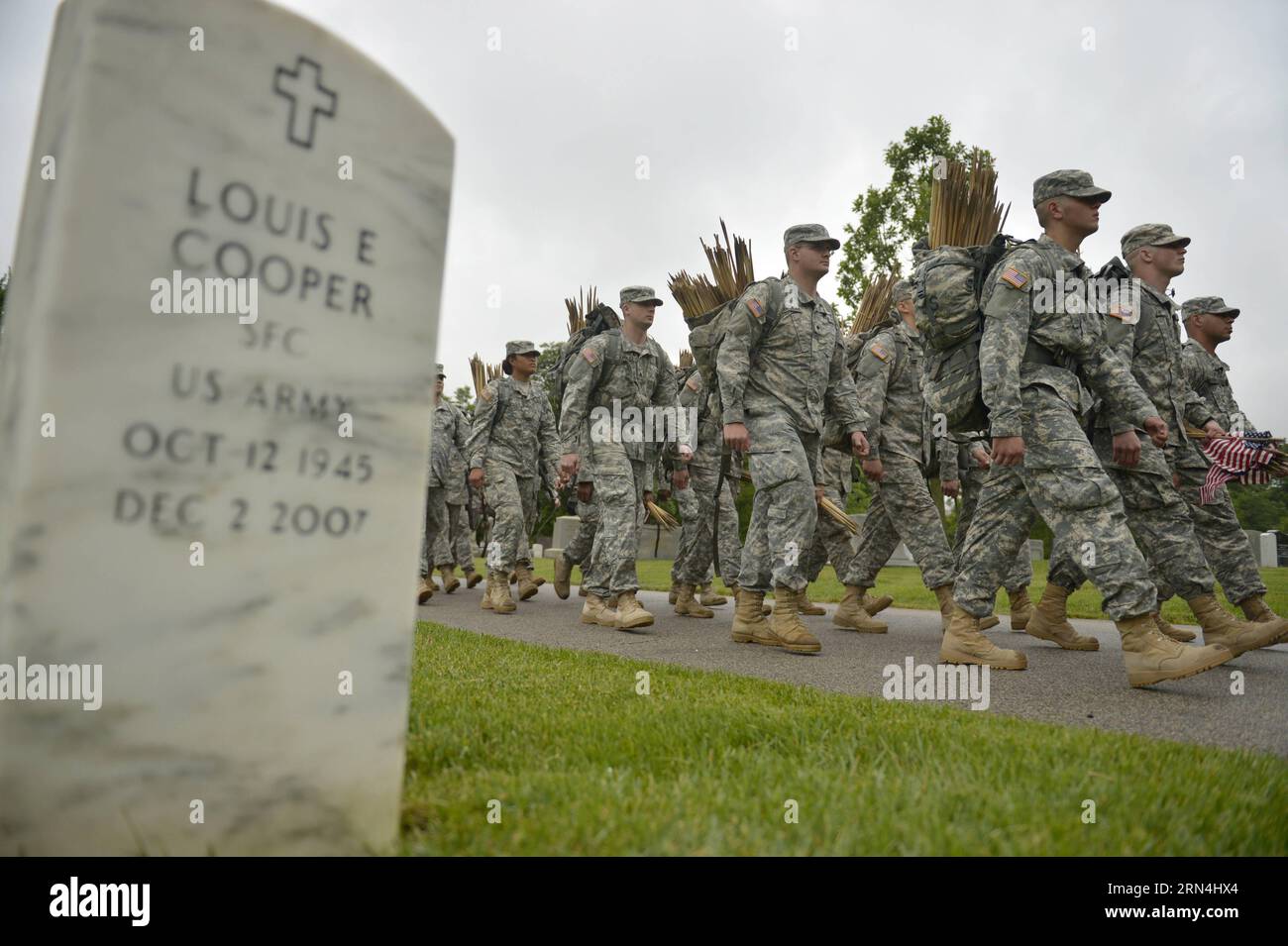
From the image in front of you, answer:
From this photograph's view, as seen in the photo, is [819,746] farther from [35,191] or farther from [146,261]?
[35,191]

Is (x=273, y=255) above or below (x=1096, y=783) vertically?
above

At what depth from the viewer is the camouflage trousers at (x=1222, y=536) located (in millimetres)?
5887

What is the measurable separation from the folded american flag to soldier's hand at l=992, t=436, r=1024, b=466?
2.29 m

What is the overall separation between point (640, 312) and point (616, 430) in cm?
107

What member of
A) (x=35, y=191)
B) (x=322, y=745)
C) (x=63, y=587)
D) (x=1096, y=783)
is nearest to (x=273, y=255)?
(x=35, y=191)

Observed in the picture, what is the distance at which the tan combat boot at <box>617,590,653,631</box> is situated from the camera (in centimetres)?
679

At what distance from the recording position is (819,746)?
2643 mm

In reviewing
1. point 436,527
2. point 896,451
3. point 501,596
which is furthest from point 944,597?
point 436,527

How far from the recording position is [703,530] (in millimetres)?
8344

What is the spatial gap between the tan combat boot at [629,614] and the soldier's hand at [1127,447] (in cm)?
341

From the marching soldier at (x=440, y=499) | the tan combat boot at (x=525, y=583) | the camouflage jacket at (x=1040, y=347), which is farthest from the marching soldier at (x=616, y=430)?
the marching soldier at (x=440, y=499)

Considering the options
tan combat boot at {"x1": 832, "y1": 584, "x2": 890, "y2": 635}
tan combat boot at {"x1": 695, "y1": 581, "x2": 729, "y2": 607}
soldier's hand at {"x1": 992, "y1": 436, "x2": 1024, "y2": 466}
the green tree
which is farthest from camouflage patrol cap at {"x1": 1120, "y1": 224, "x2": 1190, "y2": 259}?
the green tree

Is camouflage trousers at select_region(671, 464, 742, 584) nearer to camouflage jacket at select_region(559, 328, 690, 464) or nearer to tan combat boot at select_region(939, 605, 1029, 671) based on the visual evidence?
camouflage jacket at select_region(559, 328, 690, 464)
